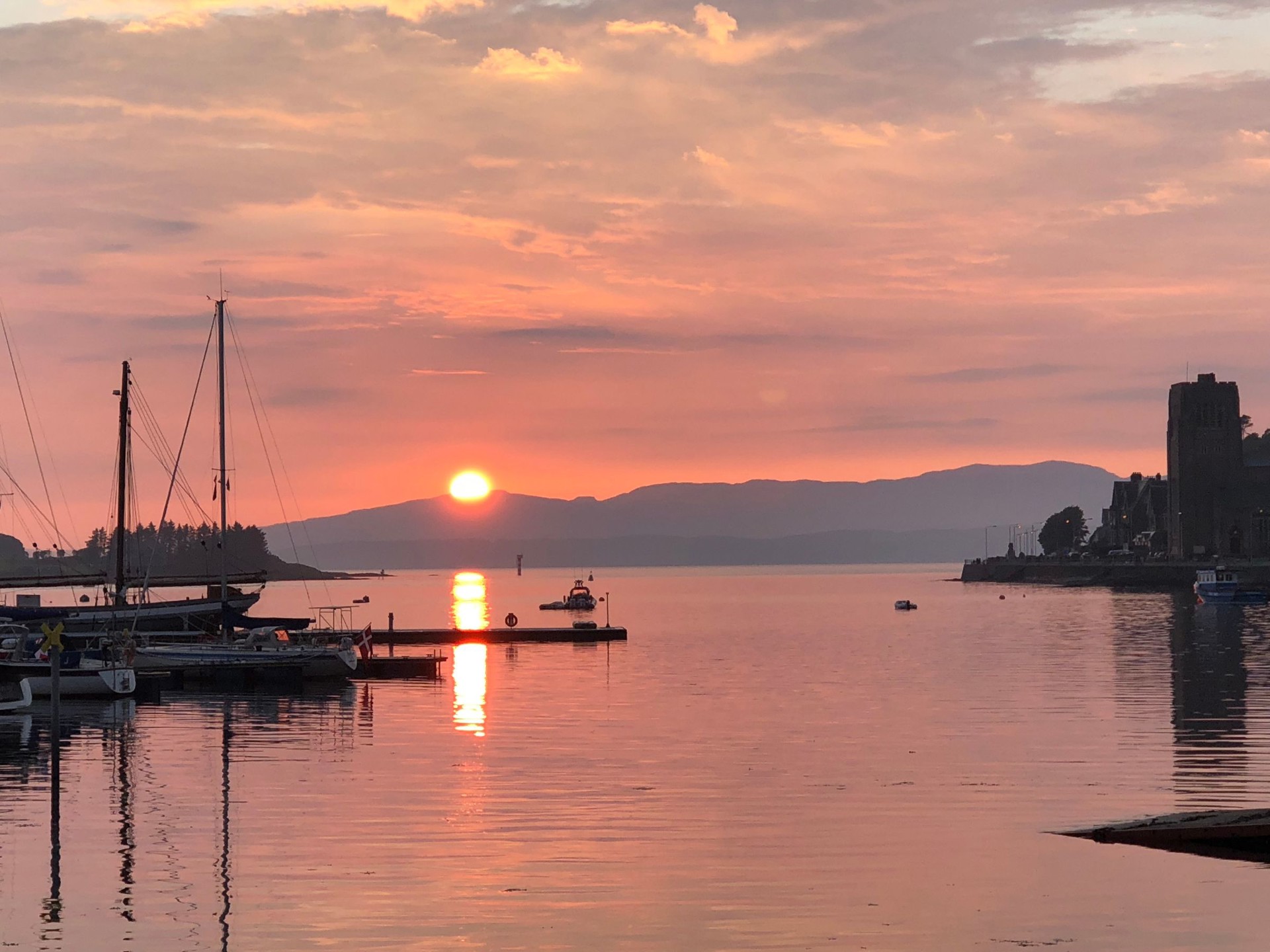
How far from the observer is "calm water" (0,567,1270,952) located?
2547cm

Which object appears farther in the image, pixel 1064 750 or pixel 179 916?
pixel 1064 750

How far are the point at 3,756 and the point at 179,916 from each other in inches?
946

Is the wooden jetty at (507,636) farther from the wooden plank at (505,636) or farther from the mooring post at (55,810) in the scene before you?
the mooring post at (55,810)

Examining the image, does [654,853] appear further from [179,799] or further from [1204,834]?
[179,799]

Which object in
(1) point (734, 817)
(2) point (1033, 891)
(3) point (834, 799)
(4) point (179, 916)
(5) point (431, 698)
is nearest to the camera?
(4) point (179, 916)

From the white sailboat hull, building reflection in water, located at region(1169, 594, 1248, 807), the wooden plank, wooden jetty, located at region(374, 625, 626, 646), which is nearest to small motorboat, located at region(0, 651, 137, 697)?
the white sailboat hull

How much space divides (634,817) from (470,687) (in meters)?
43.7

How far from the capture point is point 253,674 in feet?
259

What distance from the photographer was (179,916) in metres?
26.0

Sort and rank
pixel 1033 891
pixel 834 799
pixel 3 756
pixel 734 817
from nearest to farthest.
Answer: pixel 1033 891 → pixel 734 817 → pixel 834 799 → pixel 3 756

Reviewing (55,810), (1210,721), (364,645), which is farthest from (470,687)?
(55,810)

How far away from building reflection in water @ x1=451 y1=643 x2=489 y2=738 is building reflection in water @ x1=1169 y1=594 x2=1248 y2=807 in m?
22.5

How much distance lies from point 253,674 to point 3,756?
3156 centimetres

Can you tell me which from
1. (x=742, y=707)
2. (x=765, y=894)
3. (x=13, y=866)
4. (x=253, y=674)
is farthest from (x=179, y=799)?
(x=253, y=674)
